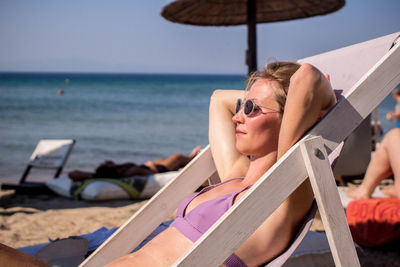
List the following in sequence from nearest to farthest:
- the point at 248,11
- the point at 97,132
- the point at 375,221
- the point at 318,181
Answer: the point at 318,181 < the point at 375,221 < the point at 248,11 < the point at 97,132

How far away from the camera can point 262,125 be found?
5.68ft

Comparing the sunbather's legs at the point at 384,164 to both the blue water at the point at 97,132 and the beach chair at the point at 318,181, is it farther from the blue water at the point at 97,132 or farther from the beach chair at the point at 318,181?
the blue water at the point at 97,132

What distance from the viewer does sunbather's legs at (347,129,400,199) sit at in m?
3.07

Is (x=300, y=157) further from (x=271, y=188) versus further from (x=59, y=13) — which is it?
(x=59, y=13)

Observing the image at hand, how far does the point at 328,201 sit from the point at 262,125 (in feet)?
1.45

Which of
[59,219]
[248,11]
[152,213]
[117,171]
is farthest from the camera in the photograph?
[248,11]

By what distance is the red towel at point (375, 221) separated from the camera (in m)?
3.18

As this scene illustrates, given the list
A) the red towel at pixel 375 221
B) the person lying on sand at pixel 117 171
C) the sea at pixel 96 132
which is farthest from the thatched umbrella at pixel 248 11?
the sea at pixel 96 132

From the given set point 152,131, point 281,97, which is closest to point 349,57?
point 281,97

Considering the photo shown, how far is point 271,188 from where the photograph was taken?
140 cm

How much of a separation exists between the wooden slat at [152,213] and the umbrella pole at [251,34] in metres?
3.79

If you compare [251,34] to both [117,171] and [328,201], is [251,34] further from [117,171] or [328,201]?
[328,201]

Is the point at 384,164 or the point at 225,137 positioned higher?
the point at 225,137

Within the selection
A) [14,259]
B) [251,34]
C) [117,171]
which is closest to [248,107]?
[14,259]
